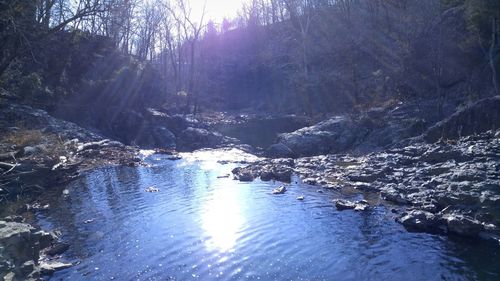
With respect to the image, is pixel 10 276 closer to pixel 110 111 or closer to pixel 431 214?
pixel 431 214

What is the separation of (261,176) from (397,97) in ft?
78.8

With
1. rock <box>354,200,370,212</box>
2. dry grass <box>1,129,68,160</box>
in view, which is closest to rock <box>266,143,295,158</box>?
rock <box>354,200,370,212</box>

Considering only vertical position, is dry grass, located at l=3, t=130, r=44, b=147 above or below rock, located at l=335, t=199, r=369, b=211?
above

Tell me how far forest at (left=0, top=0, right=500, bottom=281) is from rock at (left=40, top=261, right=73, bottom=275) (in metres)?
0.07

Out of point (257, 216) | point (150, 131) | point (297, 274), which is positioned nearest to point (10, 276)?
point (297, 274)

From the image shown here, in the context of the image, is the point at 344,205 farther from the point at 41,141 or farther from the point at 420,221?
the point at 41,141

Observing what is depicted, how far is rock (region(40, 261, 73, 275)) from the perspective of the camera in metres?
12.0

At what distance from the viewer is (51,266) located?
12305 mm

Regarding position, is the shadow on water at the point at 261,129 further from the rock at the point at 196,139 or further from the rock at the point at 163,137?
the rock at the point at 163,137

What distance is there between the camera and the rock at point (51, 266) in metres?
12.0

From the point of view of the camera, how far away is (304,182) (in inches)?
939

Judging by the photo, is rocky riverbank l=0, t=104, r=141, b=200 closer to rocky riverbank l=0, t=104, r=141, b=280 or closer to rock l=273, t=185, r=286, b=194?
rocky riverbank l=0, t=104, r=141, b=280

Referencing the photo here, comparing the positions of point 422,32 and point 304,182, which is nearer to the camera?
point 304,182

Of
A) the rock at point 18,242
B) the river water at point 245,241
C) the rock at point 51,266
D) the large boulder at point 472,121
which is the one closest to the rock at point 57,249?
the river water at point 245,241
